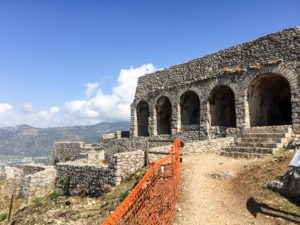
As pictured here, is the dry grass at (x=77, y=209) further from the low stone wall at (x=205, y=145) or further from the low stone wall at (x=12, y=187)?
the low stone wall at (x=12, y=187)

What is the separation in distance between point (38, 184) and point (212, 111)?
40.0 feet

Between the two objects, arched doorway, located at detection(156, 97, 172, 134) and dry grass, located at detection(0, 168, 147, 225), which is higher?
arched doorway, located at detection(156, 97, 172, 134)

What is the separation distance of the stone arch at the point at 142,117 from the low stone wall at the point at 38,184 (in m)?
11.2

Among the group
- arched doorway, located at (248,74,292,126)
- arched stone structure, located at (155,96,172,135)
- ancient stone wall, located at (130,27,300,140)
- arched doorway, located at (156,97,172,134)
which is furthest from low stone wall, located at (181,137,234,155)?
arched doorway, located at (156,97,172,134)

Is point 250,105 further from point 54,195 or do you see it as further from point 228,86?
point 54,195

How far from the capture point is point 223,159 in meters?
9.79

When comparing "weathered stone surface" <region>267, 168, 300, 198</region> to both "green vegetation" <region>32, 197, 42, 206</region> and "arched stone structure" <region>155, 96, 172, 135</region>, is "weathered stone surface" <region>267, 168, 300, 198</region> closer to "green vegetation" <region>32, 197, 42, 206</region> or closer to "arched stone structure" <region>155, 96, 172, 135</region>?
"green vegetation" <region>32, 197, 42, 206</region>

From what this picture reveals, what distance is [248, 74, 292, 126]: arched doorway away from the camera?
14.0 metres

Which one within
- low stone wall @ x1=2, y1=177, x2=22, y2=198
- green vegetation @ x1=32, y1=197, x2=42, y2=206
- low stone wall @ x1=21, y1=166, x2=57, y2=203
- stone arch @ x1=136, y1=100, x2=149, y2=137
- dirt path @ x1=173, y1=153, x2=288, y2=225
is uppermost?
stone arch @ x1=136, y1=100, x2=149, y2=137

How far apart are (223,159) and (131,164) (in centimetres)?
426

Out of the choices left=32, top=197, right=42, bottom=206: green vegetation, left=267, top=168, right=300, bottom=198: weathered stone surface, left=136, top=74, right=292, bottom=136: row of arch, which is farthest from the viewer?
left=136, top=74, right=292, bottom=136: row of arch

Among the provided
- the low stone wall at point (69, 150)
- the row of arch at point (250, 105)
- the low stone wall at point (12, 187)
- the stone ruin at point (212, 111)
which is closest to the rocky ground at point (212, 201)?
the stone ruin at point (212, 111)

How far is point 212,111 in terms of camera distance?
52.2 ft

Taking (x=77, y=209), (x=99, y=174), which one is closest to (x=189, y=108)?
(x=99, y=174)
